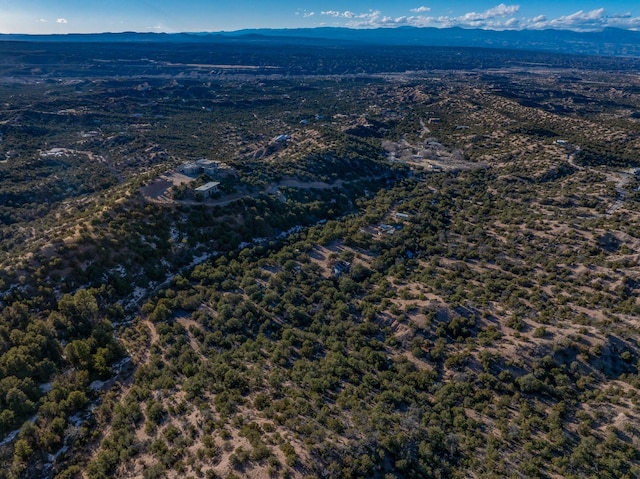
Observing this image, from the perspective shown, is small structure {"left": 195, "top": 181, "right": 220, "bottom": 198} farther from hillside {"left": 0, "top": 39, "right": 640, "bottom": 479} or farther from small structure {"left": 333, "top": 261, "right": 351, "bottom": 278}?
small structure {"left": 333, "top": 261, "right": 351, "bottom": 278}

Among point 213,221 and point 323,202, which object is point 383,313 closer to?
point 213,221

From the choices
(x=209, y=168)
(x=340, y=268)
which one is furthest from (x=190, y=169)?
(x=340, y=268)

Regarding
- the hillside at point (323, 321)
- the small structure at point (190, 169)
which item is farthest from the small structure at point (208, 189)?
the small structure at point (190, 169)

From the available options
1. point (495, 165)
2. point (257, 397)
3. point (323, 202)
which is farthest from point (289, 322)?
point (495, 165)

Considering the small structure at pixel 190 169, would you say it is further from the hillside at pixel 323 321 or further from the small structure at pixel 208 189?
the small structure at pixel 208 189

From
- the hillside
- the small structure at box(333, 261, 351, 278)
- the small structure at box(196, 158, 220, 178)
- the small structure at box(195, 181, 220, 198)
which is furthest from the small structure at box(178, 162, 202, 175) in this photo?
the small structure at box(333, 261, 351, 278)

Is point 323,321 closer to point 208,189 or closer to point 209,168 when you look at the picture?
point 208,189

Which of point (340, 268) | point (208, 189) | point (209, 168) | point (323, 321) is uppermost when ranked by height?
point (209, 168)

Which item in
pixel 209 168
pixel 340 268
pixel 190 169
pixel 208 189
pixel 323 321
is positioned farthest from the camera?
pixel 209 168
